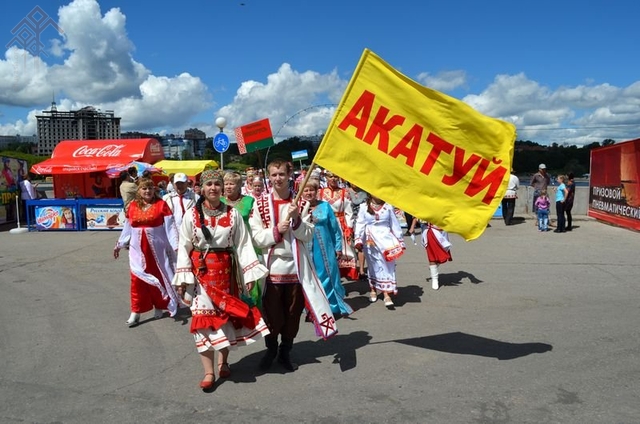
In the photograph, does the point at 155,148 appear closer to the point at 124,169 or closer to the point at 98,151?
the point at 98,151

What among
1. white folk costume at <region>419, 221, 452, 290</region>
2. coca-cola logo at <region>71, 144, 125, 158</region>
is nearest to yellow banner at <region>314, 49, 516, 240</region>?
white folk costume at <region>419, 221, 452, 290</region>

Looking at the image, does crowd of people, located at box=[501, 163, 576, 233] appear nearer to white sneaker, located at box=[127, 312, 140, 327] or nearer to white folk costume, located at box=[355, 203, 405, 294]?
white folk costume, located at box=[355, 203, 405, 294]

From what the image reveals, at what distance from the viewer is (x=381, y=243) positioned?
6977 mm

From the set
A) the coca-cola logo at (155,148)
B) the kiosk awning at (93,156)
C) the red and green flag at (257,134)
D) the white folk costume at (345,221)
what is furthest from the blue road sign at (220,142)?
the white folk costume at (345,221)

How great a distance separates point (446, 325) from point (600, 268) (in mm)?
4703

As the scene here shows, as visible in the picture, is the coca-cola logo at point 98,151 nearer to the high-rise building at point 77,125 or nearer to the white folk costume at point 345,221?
the white folk costume at point 345,221

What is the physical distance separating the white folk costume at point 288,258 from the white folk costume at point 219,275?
0.56 feet

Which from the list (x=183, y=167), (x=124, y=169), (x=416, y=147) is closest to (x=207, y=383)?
(x=416, y=147)

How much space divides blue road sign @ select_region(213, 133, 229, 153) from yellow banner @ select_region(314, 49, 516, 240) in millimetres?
11188

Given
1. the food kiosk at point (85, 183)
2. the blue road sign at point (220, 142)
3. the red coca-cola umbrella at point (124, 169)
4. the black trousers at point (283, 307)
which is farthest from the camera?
the red coca-cola umbrella at point (124, 169)

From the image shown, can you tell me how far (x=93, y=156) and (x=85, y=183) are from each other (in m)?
2.48

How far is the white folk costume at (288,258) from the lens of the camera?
4477 millimetres

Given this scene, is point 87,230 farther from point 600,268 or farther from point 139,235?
point 600,268

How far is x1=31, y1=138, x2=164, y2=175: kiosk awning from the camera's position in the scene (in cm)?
1830
